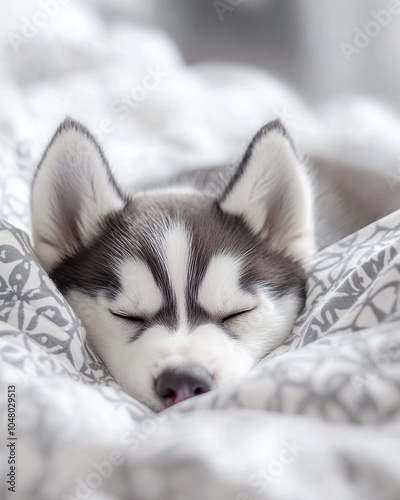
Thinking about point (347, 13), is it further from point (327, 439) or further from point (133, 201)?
point (327, 439)

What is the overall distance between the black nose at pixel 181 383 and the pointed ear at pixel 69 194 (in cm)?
50

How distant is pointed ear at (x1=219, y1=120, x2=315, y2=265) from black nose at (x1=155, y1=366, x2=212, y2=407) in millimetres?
538

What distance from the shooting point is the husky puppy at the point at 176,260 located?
1257mm

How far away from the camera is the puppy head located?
1256 millimetres

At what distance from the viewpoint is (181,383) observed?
115cm

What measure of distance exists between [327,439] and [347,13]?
7.16 ft

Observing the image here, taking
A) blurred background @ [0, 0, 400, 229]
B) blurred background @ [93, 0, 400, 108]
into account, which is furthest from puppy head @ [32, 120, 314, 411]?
blurred background @ [93, 0, 400, 108]

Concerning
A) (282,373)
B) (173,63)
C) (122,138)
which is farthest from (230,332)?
(173,63)

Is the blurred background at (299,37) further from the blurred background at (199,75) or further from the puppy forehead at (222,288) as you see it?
the puppy forehead at (222,288)

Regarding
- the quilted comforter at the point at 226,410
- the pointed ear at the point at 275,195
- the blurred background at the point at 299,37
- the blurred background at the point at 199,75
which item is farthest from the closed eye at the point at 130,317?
the blurred background at the point at 299,37

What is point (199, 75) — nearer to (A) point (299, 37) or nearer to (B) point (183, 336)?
(A) point (299, 37)

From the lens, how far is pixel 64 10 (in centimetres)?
254

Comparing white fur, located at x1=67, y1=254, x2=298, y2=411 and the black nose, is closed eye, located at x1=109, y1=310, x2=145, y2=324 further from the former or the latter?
the black nose

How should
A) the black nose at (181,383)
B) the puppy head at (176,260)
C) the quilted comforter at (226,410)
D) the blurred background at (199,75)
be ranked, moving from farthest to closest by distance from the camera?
the blurred background at (199,75)
the puppy head at (176,260)
the black nose at (181,383)
the quilted comforter at (226,410)
